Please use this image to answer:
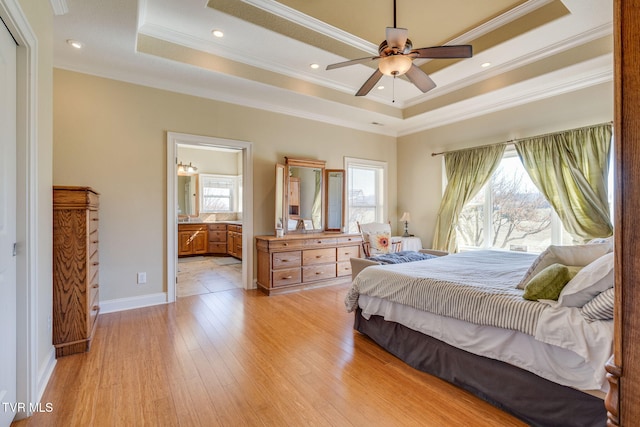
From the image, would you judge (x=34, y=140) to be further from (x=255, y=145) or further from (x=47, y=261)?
(x=255, y=145)

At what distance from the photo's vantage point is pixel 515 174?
444 cm

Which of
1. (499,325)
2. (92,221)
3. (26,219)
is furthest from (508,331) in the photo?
(92,221)

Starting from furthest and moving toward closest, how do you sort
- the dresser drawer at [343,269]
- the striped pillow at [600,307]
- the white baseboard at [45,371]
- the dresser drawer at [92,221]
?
the dresser drawer at [343,269] < the dresser drawer at [92,221] < the white baseboard at [45,371] < the striped pillow at [600,307]

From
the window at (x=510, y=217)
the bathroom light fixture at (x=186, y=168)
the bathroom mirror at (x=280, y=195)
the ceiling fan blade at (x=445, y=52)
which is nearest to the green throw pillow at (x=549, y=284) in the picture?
the ceiling fan blade at (x=445, y=52)

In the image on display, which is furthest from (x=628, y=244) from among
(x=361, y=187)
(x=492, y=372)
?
(x=361, y=187)

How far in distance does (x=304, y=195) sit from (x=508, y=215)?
3115 millimetres

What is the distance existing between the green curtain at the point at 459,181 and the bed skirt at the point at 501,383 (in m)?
3.05

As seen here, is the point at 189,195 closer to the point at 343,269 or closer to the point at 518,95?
the point at 343,269

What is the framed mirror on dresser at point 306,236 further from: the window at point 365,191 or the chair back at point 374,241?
the window at point 365,191

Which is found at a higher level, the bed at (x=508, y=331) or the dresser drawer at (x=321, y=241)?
the dresser drawer at (x=321, y=241)

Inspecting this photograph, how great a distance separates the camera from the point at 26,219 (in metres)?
1.71

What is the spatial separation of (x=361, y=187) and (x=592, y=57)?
353 centimetres

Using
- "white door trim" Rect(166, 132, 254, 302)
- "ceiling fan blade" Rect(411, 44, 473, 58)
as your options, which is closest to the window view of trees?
"ceiling fan blade" Rect(411, 44, 473, 58)

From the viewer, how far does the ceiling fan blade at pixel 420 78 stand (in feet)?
9.18
